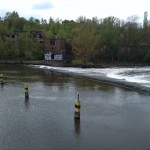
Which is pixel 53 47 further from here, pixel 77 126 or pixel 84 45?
pixel 77 126

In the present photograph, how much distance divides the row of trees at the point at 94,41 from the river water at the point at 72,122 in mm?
74518

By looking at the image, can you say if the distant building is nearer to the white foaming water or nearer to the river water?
the white foaming water

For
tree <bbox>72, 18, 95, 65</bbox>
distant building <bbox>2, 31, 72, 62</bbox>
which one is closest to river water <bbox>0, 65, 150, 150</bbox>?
tree <bbox>72, 18, 95, 65</bbox>

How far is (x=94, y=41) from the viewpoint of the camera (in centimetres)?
11538

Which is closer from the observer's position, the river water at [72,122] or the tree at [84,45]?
the river water at [72,122]

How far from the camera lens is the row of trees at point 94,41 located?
375 feet

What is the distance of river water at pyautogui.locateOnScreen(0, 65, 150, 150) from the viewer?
2022cm

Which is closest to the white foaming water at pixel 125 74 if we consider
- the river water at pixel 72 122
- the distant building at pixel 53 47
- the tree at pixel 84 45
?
the river water at pixel 72 122

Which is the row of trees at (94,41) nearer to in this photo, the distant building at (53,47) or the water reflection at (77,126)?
the distant building at (53,47)

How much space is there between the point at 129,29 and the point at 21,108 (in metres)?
114

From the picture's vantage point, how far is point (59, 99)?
36625 millimetres

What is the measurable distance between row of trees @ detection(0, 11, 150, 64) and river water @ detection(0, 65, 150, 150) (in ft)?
244

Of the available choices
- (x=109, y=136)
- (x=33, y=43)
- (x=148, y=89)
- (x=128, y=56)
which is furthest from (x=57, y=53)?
(x=109, y=136)

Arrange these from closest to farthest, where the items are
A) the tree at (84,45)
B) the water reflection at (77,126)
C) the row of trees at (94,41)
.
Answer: the water reflection at (77,126), the tree at (84,45), the row of trees at (94,41)
